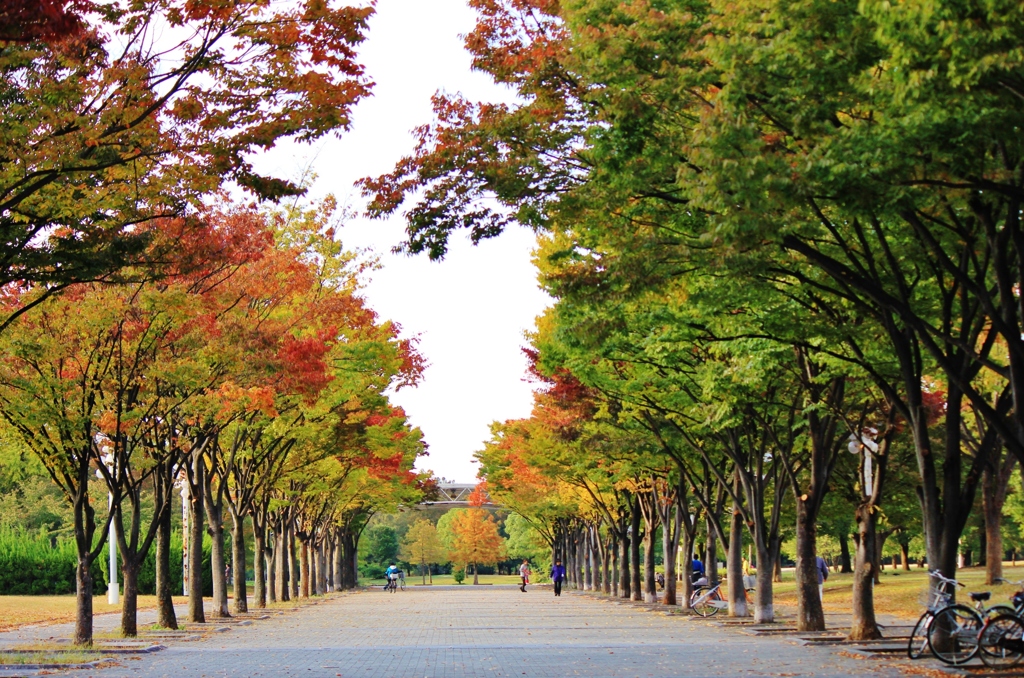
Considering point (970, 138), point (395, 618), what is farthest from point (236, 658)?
point (395, 618)

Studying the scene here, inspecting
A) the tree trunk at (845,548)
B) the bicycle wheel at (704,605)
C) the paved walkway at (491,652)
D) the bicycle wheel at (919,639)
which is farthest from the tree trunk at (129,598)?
the tree trunk at (845,548)

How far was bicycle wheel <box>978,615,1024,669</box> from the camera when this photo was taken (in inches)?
578

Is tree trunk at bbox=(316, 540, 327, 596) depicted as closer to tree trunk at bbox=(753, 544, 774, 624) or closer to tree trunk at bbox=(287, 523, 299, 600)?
tree trunk at bbox=(287, 523, 299, 600)

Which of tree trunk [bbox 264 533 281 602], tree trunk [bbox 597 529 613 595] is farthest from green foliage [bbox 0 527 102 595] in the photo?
tree trunk [bbox 597 529 613 595]

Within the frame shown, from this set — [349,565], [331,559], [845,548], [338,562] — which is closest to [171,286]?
[845,548]

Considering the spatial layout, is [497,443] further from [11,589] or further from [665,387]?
[665,387]

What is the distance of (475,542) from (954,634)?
9061 cm

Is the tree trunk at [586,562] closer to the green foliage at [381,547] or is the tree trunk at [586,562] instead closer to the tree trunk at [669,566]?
the tree trunk at [669,566]

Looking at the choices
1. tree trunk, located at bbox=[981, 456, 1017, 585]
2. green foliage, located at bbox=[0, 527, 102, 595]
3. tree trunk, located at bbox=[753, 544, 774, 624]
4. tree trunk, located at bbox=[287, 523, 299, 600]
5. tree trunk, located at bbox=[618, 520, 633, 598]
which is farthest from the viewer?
green foliage, located at bbox=[0, 527, 102, 595]

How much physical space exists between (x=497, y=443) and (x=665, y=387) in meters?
36.0

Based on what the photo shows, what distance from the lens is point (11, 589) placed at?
188 ft

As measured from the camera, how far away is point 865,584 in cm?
1955

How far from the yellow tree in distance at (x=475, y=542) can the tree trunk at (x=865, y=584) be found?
3350 inches

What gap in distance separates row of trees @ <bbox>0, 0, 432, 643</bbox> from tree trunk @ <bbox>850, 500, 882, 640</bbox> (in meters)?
10.1
